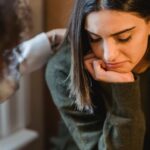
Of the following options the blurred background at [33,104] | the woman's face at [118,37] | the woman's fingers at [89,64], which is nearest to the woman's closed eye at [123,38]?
the woman's face at [118,37]

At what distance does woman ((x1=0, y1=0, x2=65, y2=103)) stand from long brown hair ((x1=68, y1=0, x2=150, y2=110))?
110mm

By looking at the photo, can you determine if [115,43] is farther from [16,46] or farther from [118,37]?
[16,46]

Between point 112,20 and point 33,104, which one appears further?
point 33,104

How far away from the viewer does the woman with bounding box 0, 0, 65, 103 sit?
0.76 m

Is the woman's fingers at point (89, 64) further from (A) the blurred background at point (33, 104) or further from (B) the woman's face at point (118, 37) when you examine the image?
(A) the blurred background at point (33, 104)

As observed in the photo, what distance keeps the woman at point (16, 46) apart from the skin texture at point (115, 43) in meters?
0.15

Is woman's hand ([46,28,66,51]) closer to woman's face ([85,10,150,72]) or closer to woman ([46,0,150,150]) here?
woman ([46,0,150,150])

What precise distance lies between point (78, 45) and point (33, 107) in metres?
0.44

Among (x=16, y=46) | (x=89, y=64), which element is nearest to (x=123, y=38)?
(x=89, y=64)

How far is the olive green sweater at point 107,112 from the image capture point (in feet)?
2.92

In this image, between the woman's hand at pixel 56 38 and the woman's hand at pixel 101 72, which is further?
the woman's hand at pixel 56 38

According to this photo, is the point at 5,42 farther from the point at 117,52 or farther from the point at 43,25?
the point at 43,25

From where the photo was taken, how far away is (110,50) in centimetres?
82

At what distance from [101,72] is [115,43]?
0.29ft
